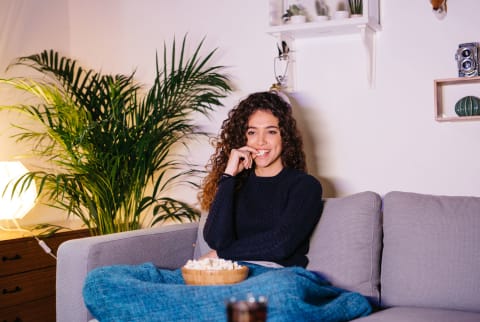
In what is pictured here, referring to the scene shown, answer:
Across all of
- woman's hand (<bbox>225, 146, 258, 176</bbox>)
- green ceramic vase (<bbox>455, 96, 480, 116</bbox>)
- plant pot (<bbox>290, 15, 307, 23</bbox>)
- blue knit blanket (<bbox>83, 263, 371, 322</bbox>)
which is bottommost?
blue knit blanket (<bbox>83, 263, 371, 322</bbox>)

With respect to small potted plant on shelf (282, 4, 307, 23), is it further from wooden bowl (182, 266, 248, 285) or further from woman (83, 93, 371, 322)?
wooden bowl (182, 266, 248, 285)

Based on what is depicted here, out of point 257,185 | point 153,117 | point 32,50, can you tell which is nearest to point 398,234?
point 257,185

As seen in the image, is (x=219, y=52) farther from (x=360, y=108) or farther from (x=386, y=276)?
(x=386, y=276)

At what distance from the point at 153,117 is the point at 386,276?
4.63 ft

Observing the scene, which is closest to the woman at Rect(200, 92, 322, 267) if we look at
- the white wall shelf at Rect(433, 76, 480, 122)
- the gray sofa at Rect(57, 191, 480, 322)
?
the gray sofa at Rect(57, 191, 480, 322)

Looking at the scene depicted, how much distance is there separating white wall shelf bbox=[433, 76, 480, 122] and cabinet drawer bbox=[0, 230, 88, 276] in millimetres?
1897

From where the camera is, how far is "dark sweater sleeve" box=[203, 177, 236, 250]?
2.66 meters

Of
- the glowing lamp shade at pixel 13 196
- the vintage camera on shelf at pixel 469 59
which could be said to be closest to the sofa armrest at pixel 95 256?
the glowing lamp shade at pixel 13 196

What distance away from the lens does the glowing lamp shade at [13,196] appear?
3240mm

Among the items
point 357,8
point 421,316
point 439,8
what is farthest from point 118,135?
point 421,316

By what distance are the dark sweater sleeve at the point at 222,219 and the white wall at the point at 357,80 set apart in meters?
0.65

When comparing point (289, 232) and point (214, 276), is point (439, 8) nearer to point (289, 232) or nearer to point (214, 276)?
point (289, 232)

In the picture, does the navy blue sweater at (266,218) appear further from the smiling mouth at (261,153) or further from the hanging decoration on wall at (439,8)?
the hanging decoration on wall at (439,8)

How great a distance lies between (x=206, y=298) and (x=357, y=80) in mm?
1514
